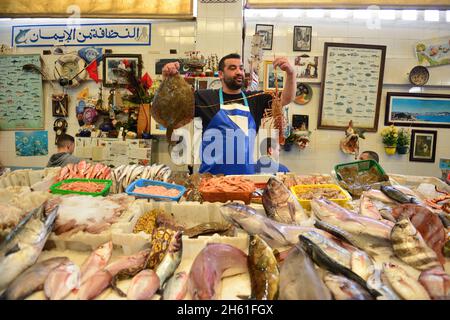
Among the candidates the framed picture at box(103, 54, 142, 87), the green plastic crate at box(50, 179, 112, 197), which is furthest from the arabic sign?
the green plastic crate at box(50, 179, 112, 197)

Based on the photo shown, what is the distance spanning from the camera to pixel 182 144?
517 centimetres

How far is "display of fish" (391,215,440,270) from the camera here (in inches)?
62.4

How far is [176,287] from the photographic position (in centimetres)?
141

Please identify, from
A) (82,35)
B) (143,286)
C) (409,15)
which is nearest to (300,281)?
(143,286)

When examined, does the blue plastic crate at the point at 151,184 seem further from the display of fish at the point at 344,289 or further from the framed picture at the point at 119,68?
the framed picture at the point at 119,68

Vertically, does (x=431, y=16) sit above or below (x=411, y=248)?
above

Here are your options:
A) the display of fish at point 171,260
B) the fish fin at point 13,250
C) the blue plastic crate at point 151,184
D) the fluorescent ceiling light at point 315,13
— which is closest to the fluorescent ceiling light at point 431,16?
the fluorescent ceiling light at point 315,13

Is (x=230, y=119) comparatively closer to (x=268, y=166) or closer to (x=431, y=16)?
(x=268, y=166)

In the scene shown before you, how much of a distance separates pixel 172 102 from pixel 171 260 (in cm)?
154

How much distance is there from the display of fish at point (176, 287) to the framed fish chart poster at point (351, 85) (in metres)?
5.04
